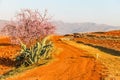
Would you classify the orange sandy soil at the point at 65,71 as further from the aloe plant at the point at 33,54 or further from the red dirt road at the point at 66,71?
the aloe plant at the point at 33,54

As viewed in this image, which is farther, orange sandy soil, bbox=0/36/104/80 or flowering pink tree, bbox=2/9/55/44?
flowering pink tree, bbox=2/9/55/44

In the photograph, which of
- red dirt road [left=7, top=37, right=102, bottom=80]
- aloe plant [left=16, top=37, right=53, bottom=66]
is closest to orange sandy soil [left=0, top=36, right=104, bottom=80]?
red dirt road [left=7, top=37, right=102, bottom=80]

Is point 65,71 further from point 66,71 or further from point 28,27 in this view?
point 28,27

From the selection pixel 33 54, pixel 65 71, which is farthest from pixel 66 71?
pixel 33 54

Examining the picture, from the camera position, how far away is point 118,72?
2031cm

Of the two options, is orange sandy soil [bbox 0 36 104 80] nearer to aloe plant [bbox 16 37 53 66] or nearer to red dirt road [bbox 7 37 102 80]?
Result: red dirt road [bbox 7 37 102 80]

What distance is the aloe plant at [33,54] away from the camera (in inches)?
966

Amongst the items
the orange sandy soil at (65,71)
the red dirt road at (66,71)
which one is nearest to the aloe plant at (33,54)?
the orange sandy soil at (65,71)

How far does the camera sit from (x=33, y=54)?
975 inches

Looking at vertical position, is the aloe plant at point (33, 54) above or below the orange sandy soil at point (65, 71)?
above

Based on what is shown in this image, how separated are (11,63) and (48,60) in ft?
11.6

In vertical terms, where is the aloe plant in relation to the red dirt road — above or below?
above

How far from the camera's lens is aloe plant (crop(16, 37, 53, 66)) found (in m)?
24.5

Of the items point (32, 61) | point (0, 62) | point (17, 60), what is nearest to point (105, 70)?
point (32, 61)
